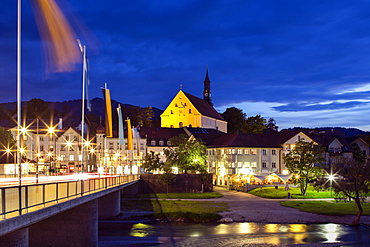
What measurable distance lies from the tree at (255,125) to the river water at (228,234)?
91.0 meters

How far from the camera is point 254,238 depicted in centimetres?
4444

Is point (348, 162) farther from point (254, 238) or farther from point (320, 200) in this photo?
point (320, 200)

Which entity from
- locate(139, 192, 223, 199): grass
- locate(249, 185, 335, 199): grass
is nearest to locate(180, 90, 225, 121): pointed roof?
locate(249, 185, 335, 199): grass

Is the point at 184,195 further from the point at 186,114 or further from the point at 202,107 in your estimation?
the point at 202,107

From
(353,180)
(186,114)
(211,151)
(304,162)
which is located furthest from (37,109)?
(353,180)

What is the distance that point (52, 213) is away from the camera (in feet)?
78.8

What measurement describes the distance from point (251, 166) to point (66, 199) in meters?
74.8

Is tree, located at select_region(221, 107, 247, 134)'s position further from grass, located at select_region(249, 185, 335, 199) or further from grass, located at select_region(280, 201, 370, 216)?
grass, located at select_region(280, 201, 370, 216)

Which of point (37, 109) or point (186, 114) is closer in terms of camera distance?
point (186, 114)

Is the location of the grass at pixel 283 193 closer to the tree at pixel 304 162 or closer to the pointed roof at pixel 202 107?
the tree at pixel 304 162

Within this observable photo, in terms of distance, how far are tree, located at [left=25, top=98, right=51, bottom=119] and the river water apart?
314 feet

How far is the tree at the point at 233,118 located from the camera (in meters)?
164

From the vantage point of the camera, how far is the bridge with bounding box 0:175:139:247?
19594mm

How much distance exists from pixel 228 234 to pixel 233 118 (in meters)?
122
